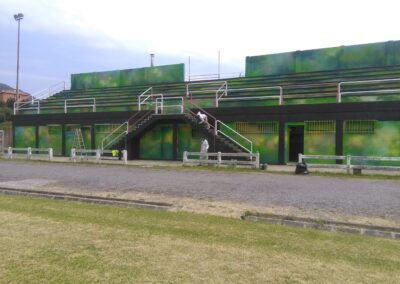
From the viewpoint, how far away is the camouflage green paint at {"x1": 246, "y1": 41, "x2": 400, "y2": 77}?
29844 mm

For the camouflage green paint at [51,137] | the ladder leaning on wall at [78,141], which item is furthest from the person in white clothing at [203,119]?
the camouflage green paint at [51,137]

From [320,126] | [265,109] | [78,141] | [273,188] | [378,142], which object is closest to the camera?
[273,188]

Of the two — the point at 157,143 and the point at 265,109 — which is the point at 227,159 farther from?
the point at 157,143

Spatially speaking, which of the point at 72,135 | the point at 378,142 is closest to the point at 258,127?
the point at 378,142

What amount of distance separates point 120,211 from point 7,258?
3.75 m

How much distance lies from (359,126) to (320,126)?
1.95 m

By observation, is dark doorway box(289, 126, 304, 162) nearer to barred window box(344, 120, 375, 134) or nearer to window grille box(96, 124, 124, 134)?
barred window box(344, 120, 375, 134)

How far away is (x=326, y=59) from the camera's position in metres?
31.7

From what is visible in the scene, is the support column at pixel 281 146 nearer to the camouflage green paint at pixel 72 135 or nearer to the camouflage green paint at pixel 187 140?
the camouflage green paint at pixel 187 140

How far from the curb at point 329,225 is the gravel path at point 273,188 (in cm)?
137

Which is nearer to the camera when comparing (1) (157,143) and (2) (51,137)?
(1) (157,143)

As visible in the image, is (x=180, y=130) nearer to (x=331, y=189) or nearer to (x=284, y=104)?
(x=284, y=104)

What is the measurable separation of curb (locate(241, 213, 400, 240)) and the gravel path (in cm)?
137

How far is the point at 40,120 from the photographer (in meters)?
33.2
